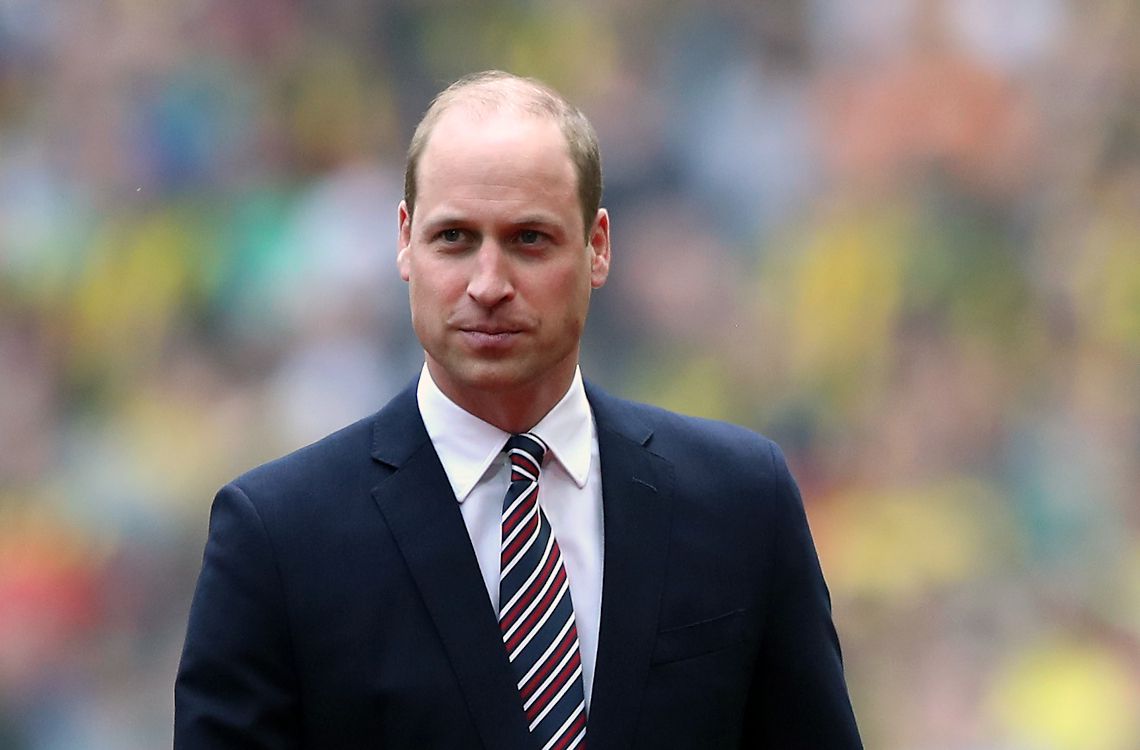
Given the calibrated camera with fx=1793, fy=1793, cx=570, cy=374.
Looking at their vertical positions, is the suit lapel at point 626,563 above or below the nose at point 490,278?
below

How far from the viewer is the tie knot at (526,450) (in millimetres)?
2412

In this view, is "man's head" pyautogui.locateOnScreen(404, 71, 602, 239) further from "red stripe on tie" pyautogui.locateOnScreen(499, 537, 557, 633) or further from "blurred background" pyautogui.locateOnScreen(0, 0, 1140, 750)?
"blurred background" pyautogui.locateOnScreen(0, 0, 1140, 750)

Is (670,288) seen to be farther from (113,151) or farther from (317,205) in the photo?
(113,151)

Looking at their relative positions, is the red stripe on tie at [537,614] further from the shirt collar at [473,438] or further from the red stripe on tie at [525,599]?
the shirt collar at [473,438]

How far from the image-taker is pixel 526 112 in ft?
7.81

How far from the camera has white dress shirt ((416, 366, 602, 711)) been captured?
2.38m

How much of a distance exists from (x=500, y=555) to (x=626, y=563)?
169 millimetres

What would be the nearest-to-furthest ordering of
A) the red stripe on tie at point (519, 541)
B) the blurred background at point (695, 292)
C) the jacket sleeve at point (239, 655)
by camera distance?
1. the jacket sleeve at point (239, 655)
2. the red stripe on tie at point (519, 541)
3. the blurred background at point (695, 292)

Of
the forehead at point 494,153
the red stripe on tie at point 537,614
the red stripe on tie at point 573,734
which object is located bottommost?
the red stripe on tie at point 573,734

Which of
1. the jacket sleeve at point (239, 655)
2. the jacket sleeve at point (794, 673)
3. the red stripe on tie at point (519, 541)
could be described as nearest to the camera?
the jacket sleeve at point (239, 655)

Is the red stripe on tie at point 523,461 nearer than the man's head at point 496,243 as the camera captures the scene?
No

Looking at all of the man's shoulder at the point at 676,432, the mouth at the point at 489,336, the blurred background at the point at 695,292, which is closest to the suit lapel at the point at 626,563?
the man's shoulder at the point at 676,432

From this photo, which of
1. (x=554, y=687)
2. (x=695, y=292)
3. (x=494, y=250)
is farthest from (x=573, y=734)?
(x=695, y=292)

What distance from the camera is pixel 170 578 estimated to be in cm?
551
